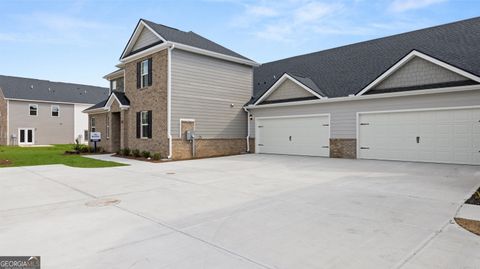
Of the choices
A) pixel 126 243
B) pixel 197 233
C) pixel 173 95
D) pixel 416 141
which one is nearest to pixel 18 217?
pixel 126 243

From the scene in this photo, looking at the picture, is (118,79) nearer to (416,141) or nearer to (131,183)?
(131,183)

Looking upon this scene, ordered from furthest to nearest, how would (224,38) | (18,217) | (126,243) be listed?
(224,38) → (18,217) → (126,243)

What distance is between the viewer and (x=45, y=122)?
34844 mm

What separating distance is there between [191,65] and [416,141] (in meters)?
11.7

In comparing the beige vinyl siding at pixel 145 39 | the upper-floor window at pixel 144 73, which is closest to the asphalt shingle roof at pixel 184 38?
the beige vinyl siding at pixel 145 39

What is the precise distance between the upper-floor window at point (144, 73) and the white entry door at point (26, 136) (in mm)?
23868

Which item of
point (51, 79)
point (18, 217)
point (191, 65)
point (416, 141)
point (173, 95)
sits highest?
point (51, 79)

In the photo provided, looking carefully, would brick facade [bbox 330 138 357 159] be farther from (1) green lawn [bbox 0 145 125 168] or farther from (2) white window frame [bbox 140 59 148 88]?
(2) white window frame [bbox 140 59 148 88]

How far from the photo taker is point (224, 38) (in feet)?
74.0

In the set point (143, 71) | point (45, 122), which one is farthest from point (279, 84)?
point (45, 122)

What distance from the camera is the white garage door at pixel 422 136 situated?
11.6 m

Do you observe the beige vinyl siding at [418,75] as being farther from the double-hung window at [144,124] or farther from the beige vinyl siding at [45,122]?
the beige vinyl siding at [45,122]

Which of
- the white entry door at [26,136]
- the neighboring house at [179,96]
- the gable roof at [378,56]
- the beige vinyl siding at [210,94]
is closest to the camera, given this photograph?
the gable roof at [378,56]

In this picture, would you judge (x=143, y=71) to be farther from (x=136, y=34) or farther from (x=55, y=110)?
(x=55, y=110)
